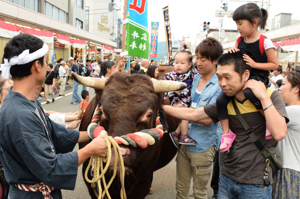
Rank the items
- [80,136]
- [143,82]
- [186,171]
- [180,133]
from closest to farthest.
→ [80,136] → [143,82] → [186,171] → [180,133]

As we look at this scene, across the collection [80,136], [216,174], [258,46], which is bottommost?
[216,174]

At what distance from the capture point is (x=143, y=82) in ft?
9.16

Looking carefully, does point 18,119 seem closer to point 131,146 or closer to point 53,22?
point 131,146

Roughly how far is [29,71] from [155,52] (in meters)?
22.8

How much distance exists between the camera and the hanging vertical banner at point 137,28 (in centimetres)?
576

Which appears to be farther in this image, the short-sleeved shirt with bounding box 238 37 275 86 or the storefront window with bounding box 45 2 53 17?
the storefront window with bounding box 45 2 53 17

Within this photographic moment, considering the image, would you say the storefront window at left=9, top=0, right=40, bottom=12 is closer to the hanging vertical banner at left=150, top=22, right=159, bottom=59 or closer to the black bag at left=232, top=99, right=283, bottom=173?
the hanging vertical banner at left=150, top=22, right=159, bottom=59

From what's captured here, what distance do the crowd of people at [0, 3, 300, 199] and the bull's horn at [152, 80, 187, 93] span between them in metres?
0.41

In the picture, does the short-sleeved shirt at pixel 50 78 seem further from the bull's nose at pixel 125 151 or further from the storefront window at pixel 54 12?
the storefront window at pixel 54 12

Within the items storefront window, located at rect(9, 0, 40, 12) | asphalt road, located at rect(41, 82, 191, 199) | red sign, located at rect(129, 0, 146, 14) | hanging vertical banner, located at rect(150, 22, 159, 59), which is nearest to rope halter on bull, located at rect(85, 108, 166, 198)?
asphalt road, located at rect(41, 82, 191, 199)

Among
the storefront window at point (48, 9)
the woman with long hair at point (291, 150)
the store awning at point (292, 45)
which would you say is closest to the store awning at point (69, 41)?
the storefront window at point (48, 9)

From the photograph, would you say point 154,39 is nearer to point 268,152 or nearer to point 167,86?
point 167,86

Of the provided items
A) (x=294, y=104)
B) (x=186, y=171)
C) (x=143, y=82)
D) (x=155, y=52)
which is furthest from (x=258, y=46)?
(x=155, y=52)

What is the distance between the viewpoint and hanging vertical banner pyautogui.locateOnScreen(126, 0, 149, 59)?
5.76 meters
